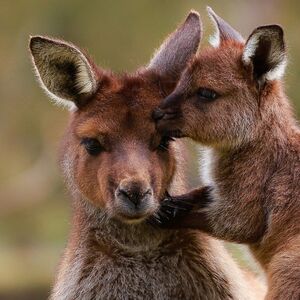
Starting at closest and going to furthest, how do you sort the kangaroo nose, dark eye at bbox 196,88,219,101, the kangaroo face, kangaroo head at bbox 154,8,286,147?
the kangaroo nose, the kangaroo face, kangaroo head at bbox 154,8,286,147, dark eye at bbox 196,88,219,101

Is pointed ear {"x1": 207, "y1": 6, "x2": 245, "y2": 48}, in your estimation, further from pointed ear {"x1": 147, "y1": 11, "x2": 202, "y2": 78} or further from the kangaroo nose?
the kangaroo nose

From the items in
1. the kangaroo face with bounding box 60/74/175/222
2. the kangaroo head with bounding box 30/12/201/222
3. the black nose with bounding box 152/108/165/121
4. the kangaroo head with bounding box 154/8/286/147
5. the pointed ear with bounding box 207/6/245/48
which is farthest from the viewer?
the pointed ear with bounding box 207/6/245/48

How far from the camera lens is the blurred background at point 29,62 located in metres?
25.2

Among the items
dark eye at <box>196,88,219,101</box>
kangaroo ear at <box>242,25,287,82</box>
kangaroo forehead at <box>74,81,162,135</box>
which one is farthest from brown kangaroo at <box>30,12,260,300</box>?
kangaroo ear at <box>242,25,287,82</box>

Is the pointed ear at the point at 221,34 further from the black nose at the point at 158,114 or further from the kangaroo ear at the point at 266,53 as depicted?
the black nose at the point at 158,114

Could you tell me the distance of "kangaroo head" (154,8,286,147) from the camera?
29.5ft

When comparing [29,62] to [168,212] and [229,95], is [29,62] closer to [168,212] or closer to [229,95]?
[229,95]

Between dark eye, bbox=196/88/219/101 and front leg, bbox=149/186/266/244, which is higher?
dark eye, bbox=196/88/219/101

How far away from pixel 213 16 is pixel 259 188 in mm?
1514

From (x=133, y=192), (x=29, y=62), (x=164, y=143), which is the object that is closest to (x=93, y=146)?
(x=164, y=143)

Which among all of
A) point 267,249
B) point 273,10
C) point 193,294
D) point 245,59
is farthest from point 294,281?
point 273,10

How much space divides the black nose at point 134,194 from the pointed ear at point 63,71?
0.95 m

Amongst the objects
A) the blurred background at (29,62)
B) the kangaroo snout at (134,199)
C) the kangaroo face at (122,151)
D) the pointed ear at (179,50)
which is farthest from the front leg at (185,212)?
the blurred background at (29,62)

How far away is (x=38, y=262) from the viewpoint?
2052 cm
